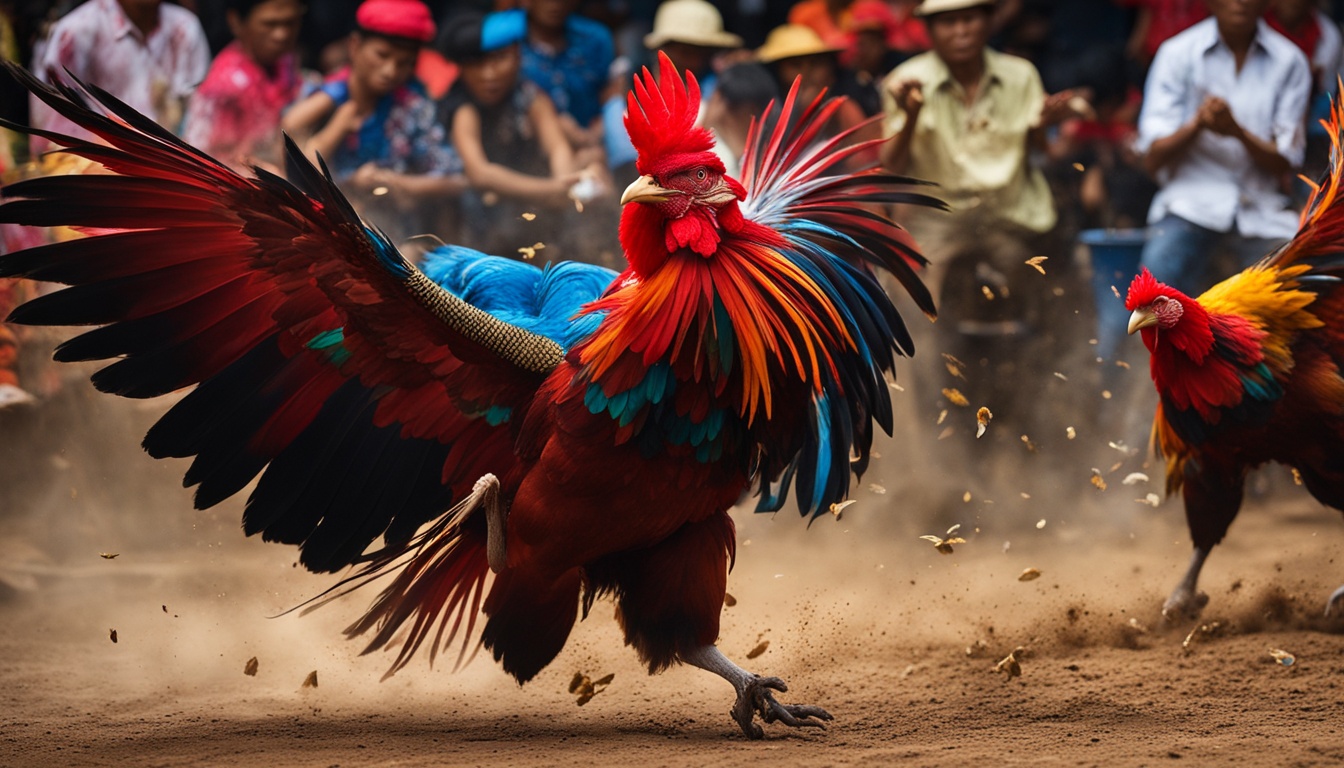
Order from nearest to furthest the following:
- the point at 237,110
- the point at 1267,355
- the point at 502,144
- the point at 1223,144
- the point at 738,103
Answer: the point at 1267,355 → the point at 1223,144 → the point at 738,103 → the point at 237,110 → the point at 502,144

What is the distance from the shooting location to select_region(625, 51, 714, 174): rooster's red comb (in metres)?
3.36

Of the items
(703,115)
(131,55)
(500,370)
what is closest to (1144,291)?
(500,370)

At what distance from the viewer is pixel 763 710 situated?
12.7ft

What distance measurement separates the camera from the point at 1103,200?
750cm

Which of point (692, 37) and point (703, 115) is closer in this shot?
point (703, 115)

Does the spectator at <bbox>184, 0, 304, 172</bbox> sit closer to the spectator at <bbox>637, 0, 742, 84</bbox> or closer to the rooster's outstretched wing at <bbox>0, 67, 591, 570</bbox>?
the spectator at <bbox>637, 0, 742, 84</bbox>

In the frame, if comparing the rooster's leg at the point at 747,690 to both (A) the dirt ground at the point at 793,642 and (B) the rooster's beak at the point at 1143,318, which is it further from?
(B) the rooster's beak at the point at 1143,318

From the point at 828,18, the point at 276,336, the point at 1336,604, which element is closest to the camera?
the point at 276,336

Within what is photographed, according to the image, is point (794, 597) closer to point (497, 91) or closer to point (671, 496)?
point (671, 496)

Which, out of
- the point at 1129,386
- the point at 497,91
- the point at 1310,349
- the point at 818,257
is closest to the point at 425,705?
the point at 818,257

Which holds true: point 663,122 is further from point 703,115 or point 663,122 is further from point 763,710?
point 703,115

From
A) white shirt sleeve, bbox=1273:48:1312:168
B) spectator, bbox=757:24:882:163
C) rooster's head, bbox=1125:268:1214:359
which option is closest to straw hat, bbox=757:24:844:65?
spectator, bbox=757:24:882:163

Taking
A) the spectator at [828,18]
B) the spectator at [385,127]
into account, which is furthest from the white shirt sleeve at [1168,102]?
the spectator at [385,127]

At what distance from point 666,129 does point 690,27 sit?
4355 mm
